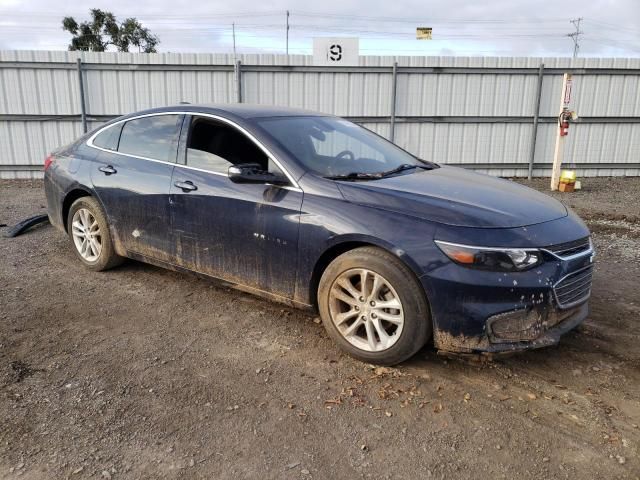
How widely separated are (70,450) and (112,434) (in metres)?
0.21

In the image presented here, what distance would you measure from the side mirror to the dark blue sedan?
11 mm

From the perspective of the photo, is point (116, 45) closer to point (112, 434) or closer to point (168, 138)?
point (168, 138)

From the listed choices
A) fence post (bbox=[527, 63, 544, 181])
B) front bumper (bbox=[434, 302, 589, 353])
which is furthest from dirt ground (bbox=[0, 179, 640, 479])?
fence post (bbox=[527, 63, 544, 181])

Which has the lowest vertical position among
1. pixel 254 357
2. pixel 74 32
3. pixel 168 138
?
pixel 254 357

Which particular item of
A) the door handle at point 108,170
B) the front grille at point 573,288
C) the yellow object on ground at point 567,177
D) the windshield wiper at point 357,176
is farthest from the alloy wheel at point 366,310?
the yellow object on ground at point 567,177

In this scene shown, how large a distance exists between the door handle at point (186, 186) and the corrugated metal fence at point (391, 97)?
7.59 meters

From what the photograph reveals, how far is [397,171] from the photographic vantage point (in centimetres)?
424

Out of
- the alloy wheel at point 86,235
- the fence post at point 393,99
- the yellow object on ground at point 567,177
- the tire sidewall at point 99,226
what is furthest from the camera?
the fence post at point 393,99

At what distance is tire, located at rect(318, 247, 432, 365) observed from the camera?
10.8 ft

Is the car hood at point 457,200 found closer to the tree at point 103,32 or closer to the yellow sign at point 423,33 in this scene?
the yellow sign at point 423,33

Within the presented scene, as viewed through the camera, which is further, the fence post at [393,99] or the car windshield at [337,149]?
the fence post at [393,99]

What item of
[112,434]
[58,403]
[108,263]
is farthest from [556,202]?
[108,263]

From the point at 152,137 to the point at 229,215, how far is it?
4.19 feet

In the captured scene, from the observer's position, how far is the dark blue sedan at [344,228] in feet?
10.5
